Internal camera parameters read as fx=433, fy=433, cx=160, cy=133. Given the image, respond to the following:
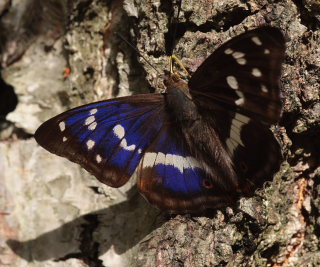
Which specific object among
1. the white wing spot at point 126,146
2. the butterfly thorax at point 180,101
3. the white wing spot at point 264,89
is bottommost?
the white wing spot at point 126,146

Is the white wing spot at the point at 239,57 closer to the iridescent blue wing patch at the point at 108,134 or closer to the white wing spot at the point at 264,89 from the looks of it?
the white wing spot at the point at 264,89

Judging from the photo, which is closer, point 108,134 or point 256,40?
point 256,40

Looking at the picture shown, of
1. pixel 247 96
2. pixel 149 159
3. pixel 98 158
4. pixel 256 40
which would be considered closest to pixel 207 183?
pixel 149 159

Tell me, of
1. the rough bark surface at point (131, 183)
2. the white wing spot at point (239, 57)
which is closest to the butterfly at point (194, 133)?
the white wing spot at point (239, 57)

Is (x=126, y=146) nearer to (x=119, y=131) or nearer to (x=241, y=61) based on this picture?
(x=119, y=131)

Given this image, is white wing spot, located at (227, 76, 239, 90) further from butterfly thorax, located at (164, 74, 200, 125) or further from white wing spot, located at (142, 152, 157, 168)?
white wing spot, located at (142, 152, 157, 168)
